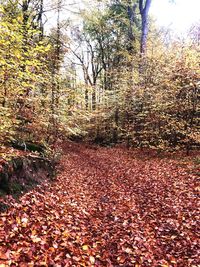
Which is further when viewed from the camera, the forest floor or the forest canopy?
the forest canopy

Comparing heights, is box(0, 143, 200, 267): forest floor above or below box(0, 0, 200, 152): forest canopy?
below

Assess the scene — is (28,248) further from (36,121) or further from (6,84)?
(36,121)

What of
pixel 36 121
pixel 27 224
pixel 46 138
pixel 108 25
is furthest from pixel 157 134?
pixel 108 25

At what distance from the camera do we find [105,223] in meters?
6.82

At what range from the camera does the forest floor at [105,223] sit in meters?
4.88

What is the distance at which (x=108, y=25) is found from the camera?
2734 centimetres

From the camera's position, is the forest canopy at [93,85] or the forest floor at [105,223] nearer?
the forest floor at [105,223]

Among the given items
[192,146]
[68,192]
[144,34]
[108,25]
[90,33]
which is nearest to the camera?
[68,192]

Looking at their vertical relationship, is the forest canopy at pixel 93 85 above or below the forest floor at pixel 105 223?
above

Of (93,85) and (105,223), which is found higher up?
(93,85)

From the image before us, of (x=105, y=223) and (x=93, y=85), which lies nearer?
(x=105, y=223)

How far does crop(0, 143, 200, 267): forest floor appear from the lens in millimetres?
4883

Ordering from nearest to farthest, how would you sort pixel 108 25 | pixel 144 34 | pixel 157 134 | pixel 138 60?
pixel 157 134 < pixel 138 60 < pixel 144 34 < pixel 108 25

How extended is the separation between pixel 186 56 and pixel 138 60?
5.31 metres
